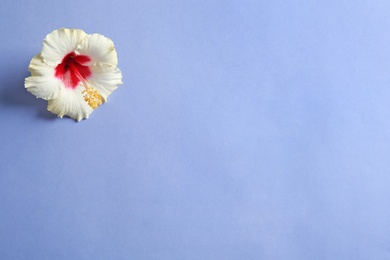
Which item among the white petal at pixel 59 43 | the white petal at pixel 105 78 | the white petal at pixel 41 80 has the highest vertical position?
the white petal at pixel 105 78

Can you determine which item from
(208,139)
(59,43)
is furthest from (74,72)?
(208,139)

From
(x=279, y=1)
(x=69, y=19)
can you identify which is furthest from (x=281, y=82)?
(x=69, y=19)

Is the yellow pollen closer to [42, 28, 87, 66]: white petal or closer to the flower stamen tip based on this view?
the flower stamen tip

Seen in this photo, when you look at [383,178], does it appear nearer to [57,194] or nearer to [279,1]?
[279,1]

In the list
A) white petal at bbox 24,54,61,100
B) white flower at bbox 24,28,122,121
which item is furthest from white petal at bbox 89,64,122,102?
white petal at bbox 24,54,61,100

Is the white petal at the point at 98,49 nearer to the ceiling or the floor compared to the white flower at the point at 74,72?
nearer to the ceiling

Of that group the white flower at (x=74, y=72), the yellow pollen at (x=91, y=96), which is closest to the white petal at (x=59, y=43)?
the white flower at (x=74, y=72)

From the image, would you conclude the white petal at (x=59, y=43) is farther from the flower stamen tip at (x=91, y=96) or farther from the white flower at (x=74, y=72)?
the flower stamen tip at (x=91, y=96)

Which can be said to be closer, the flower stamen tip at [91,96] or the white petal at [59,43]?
the white petal at [59,43]
